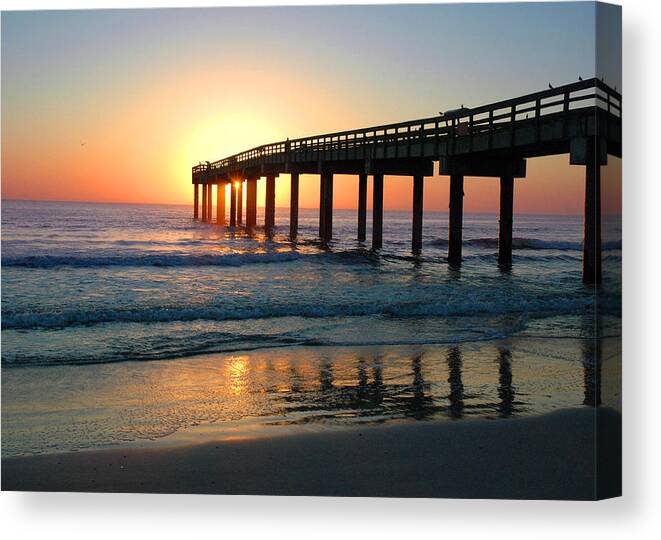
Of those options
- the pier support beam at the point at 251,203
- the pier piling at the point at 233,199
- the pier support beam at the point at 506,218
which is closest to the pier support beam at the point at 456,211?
the pier support beam at the point at 506,218

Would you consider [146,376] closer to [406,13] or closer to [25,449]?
[25,449]

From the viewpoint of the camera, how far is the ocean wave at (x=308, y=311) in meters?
10.4

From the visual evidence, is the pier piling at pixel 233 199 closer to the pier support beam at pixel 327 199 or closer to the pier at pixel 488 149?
the pier at pixel 488 149

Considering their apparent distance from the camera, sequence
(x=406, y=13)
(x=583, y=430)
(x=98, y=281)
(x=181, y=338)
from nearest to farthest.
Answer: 1. (x=583, y=430)
2. (x=406, y=13)
3. (x=181, y=338)
4. (x=98, y=281)

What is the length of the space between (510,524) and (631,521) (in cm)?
111

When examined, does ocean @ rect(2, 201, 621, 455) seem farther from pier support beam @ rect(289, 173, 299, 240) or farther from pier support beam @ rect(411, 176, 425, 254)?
pier support beam @ rect(289, 173, 299, 240)

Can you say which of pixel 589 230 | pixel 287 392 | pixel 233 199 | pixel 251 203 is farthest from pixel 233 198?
pixel 287 392

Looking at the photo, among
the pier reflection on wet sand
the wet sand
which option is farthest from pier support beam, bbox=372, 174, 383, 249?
the wet sand

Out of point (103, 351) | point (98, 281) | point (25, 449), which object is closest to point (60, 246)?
point (98, 281)

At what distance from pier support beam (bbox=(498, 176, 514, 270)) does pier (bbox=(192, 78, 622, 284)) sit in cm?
2

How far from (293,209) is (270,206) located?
232cm

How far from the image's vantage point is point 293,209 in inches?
998

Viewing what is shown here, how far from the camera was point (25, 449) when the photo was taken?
6867 mm

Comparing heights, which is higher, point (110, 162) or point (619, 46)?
point (619, 46)
